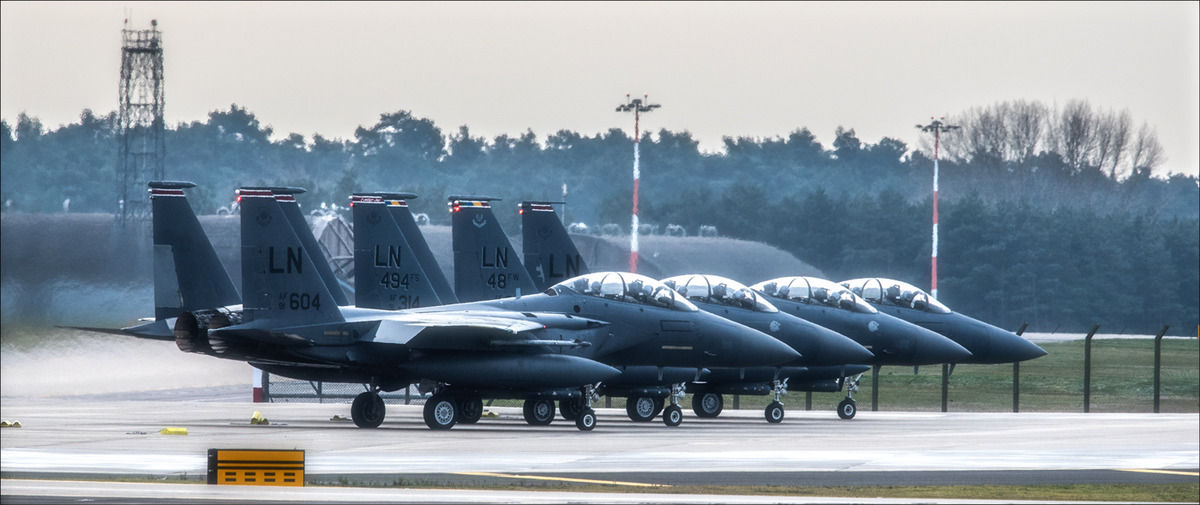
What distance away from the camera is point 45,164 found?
19.1m

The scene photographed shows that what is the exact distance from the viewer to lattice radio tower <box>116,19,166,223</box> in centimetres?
1852

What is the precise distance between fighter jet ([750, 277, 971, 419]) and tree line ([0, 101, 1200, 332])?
31.3 metres

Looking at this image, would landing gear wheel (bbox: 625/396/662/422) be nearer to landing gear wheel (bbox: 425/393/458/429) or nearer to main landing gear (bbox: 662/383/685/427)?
main landing gear (bbox: 662/383/685/427)

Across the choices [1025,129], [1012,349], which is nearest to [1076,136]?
[1025,129]

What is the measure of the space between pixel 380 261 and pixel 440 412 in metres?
4.67

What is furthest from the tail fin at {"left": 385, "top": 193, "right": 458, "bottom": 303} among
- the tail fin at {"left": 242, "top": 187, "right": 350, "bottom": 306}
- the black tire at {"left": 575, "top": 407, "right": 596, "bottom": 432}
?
the black tire at {"left": 575, "top": 407, "right": 596, "bottom": 432}

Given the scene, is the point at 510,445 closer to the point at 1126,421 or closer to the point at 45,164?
the point at 45,164

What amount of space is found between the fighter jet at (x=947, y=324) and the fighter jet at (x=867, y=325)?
1129 millimetres

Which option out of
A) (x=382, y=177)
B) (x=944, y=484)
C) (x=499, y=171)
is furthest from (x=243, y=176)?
(x=944, y=484)

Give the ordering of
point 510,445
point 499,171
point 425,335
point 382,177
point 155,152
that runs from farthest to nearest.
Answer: point 499,171, point 382,177, point 155,152, point 425,335, point 510,445

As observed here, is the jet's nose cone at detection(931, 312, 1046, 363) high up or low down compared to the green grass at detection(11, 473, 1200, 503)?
up

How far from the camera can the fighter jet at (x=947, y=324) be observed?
111 feet

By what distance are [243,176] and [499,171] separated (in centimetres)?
1805

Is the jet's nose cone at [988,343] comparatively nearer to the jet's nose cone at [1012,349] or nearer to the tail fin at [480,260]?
the jet's nose cone at [1012,349]
